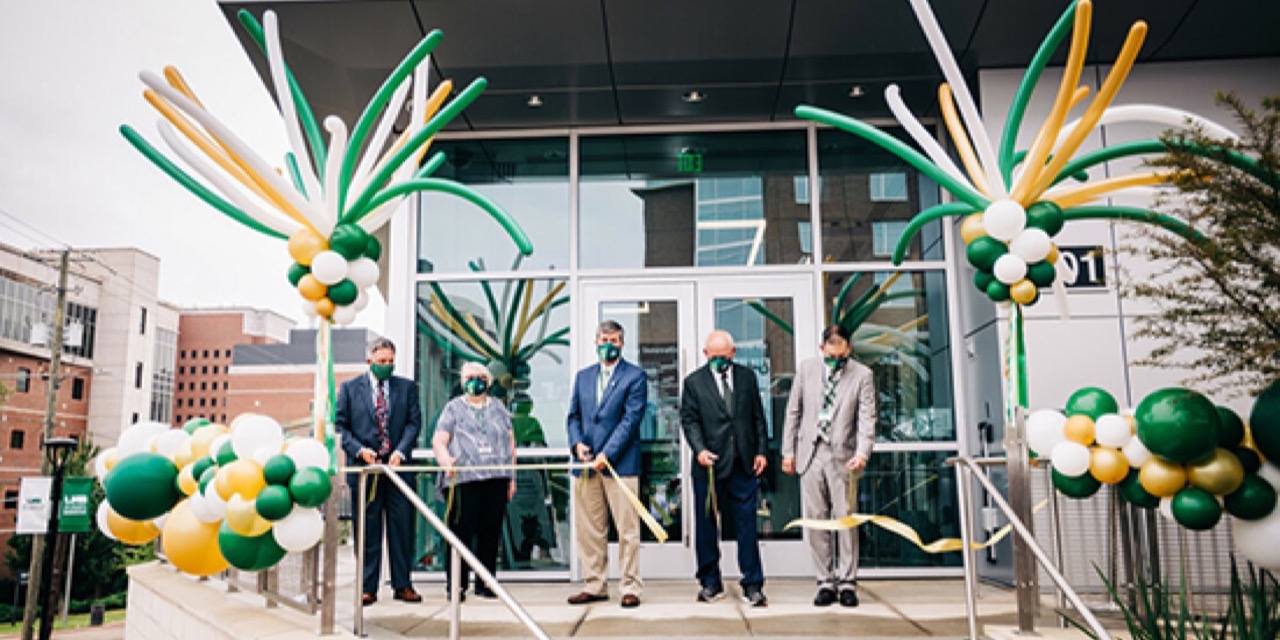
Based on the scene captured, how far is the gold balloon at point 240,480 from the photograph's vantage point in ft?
13.1

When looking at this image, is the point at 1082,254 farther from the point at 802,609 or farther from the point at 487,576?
the point at 487,576

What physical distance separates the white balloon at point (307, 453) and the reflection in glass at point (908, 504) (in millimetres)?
4815

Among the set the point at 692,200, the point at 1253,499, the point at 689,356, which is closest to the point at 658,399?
the point at 689,356

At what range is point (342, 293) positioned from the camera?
176 inches

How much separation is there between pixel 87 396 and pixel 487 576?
262 ft

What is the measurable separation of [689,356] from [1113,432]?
13.9 feet

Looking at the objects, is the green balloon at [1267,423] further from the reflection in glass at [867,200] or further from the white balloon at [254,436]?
the reflection in glass at [867,200]

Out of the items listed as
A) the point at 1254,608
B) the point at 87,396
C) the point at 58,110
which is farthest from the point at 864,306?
the point at 87,396

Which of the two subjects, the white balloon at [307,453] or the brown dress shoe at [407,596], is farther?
the brown dress shoe at [407,596]

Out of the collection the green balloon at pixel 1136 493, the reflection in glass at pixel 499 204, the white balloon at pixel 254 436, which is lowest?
the green balloon at pixel 1136 493

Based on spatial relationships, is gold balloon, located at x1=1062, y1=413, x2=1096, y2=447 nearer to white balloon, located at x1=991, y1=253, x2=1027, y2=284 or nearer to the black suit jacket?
white balloon, located at x1=991, y1=253, x2=1027, y2=284

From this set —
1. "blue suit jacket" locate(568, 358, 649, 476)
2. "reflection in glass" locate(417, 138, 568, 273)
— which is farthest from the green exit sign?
"blue suit jacket" locate(568, 358, 649, 476)

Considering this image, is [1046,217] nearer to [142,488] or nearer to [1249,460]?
[1249,460]

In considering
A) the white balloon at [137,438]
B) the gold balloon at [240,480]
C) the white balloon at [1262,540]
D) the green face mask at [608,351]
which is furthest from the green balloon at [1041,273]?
the white balloon at [137,438]
